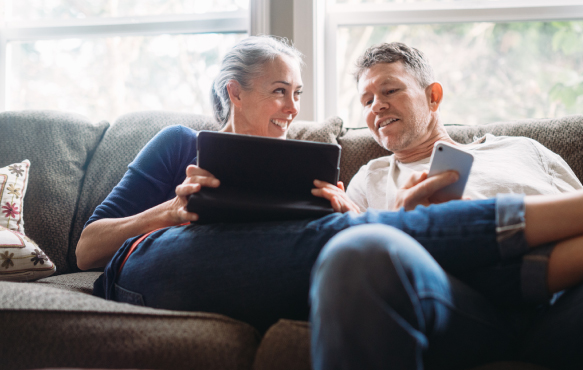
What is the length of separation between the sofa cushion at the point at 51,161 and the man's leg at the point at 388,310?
130 centimetres

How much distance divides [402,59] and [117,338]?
4.18 feet

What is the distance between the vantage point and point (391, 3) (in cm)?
213

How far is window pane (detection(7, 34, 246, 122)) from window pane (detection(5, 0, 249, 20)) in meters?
0.14

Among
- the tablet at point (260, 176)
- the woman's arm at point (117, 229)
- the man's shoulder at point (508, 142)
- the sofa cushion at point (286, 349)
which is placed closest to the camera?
the sofa cushion at point (286, 349)

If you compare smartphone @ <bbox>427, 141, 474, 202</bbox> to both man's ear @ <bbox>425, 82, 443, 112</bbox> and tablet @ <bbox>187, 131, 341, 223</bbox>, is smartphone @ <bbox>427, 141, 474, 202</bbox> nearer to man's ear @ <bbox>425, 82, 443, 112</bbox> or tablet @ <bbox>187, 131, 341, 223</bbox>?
tablet @ <bbox>187, 131, 341, 223</bbox>

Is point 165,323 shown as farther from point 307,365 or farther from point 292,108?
point 292,108

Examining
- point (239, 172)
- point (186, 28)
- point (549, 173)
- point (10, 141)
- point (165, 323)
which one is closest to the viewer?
point (165, 323)

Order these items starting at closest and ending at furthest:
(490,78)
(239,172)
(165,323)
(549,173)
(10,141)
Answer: (165,323)
(239,172)
(549,173)
(10,141)
(490,78)

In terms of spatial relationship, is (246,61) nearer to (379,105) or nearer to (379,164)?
(379,105)

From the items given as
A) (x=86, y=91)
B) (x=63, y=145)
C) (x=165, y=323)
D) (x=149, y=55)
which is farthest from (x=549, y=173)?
(x=86, y=91)

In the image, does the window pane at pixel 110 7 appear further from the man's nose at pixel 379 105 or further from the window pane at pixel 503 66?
the man's nose at pixel 379 105

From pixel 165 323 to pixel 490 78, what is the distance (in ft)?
6.69

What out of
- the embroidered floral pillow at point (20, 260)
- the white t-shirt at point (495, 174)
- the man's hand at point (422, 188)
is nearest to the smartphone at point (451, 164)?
the man's hand at point (422, 188)

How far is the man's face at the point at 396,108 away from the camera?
1.43 meters
